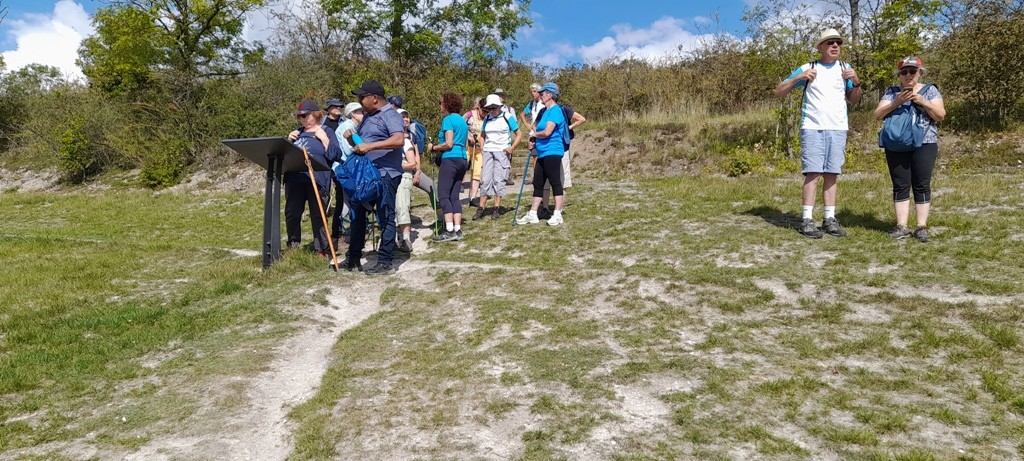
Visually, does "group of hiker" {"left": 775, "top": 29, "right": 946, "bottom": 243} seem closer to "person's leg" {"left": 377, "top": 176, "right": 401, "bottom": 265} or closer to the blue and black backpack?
"person's leg" {"left": 377, "top": 176, "right": 401, "bottom": 265}

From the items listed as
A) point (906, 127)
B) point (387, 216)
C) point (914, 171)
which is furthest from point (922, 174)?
point (387, 216)

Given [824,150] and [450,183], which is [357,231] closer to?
[450,183]

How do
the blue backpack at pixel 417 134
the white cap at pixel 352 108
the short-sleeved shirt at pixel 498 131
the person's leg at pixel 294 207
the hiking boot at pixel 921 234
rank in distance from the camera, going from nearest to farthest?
the hiking boot at pixel 921 234
the white cap at pixel 352 108
the person's leg at pixel 294 207
the blue backpack at pixel 417 134
the short-sleeved shirt at pixel 498 131

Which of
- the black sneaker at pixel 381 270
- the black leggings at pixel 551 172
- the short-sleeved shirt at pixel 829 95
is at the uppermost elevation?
the short-sleeved shirt at pixel 829 95

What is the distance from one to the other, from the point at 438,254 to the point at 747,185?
19.7 feet

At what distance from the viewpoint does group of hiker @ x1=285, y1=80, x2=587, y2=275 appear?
6680 mm

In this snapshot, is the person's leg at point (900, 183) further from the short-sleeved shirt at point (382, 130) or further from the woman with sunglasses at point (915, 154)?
the short-sleeved shirt at point (382, 130)

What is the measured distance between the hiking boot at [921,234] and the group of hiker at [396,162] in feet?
14.0

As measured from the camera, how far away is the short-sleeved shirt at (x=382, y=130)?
21.7 ft

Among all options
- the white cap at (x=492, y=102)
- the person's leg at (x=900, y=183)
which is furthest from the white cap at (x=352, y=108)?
the person's leg at (x=900, y=183)

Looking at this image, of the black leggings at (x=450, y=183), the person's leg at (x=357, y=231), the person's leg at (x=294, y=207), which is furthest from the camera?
the black leggings at (x=450, y=183)

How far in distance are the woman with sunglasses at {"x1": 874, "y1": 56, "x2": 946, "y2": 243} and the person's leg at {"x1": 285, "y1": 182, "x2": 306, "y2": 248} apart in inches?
274

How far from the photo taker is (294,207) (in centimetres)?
824

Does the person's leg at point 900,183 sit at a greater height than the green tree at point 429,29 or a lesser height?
lesser
